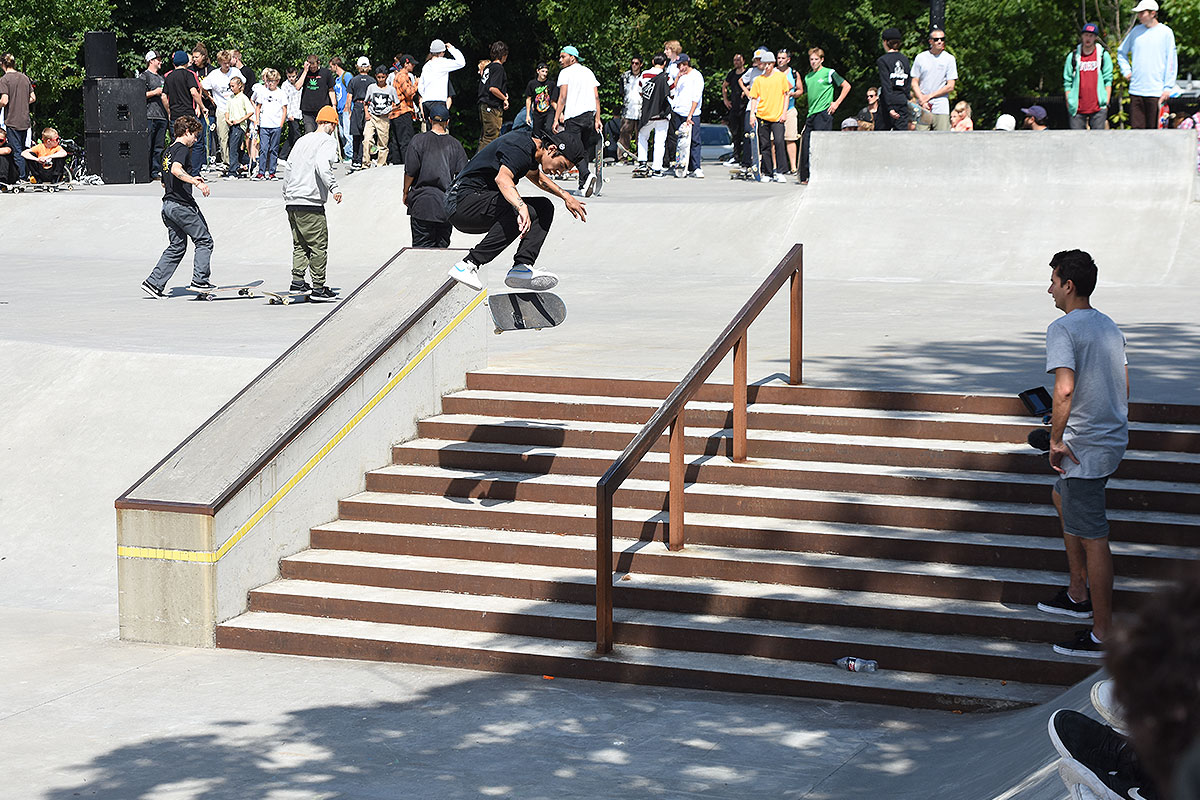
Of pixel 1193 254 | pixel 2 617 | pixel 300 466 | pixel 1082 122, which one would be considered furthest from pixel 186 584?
pixel 1082 122

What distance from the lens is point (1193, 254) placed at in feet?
46.0

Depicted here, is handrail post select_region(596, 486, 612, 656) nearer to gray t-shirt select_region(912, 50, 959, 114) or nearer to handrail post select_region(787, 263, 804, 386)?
handrail post select_region(787, 263, 804, 386)

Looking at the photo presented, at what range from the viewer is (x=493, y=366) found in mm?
10039

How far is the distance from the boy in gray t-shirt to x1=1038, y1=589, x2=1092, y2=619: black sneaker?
23 centimetres

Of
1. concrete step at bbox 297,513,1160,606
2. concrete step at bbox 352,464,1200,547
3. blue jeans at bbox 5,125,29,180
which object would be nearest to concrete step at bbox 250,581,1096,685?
concrete step at bbox 297,513,1160,606

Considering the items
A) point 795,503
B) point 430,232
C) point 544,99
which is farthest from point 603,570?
point 544,99

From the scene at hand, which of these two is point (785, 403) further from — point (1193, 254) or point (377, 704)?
point (1193, 254)

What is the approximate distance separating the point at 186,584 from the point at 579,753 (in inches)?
116

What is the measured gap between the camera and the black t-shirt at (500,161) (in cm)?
808

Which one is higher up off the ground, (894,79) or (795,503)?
(894,79)

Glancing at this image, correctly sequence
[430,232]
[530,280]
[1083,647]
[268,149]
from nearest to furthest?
[1083,647]
[530,280]
[430,232]
[268,149]

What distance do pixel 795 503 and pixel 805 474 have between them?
276mm

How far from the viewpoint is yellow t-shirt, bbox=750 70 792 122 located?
19.2 meters

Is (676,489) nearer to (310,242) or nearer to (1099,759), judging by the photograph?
(1099,759)
